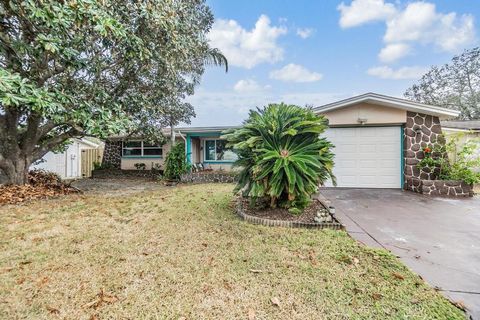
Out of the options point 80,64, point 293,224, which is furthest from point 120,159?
point 293,224

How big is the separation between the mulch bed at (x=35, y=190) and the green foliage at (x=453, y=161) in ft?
39.4

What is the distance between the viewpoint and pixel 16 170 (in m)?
8.00

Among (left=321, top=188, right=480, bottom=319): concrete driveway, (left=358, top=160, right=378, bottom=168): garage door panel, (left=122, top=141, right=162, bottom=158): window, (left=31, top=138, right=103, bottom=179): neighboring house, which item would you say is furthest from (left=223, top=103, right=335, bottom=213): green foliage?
(left=31, top=138, right=103, bottom=179): neighboring house

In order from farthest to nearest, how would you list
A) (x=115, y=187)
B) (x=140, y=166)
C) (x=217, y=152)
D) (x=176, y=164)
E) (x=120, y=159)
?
(x=120, y=159) < (x=140, y=166) < (x=217, y=152) < (x=176, y=164) < (x=115, y=187)

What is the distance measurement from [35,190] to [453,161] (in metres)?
13.5

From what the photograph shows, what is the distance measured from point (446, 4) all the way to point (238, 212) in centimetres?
1214

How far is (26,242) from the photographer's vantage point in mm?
3889

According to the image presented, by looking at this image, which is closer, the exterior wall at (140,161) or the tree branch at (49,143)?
the tree branch at (49,143)

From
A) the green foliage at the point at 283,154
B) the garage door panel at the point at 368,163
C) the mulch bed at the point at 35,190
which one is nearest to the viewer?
the green foliage at the point at 283,154

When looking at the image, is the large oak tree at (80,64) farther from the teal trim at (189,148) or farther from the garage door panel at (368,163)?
the garage door panel at (368,163)

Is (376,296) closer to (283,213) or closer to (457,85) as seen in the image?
(283,213)

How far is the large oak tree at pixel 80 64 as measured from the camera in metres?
5.54

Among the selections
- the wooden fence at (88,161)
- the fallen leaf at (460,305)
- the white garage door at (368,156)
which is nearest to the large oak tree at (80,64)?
the white garage door at (368,156)

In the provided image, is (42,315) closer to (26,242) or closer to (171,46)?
(26,242)
